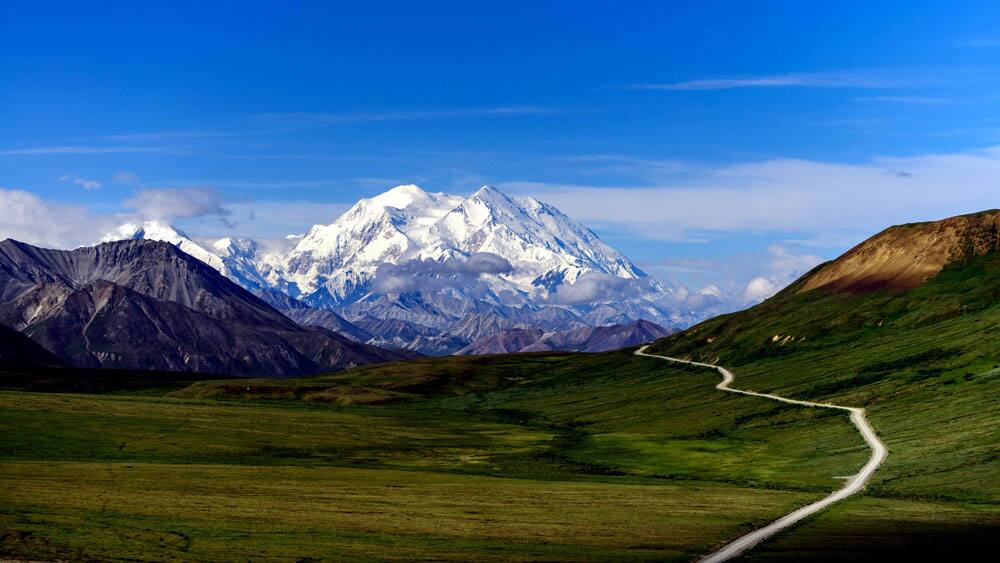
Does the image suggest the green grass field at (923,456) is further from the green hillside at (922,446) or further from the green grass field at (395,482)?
the green grass field at (395,482)

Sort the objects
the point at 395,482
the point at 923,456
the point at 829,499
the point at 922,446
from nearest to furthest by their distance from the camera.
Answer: the point at 829,499 < the point at 395,482 < the point at 923,456 < the point at 922,446

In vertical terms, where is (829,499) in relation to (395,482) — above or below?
below

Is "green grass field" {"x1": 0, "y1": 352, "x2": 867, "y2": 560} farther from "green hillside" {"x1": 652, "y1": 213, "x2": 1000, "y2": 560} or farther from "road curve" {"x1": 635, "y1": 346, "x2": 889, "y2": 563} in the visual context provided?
"green hillside" {"x1": 652, "y1": 213, "x2": 1000, "y2": 560}

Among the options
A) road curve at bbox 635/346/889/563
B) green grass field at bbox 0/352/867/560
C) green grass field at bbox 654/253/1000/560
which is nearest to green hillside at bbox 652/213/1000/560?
green grass field at bbox 654/253/1000/560

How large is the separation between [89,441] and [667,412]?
10305 cm

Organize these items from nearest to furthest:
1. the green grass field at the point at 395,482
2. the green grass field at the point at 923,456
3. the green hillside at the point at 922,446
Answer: the green grass field at the point at 395,482 < the green grass field at the point at 923,456 < the green hillside at the point at 922,446

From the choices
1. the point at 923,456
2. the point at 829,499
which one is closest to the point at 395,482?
the point at 829,499

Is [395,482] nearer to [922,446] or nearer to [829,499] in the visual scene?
[829,499]

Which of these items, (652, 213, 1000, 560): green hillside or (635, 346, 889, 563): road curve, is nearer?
(635, 346, 889, 563): road curve

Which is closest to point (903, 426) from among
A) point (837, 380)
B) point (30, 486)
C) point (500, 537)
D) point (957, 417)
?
point (957, 417)

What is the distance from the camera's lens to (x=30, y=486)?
80062mm

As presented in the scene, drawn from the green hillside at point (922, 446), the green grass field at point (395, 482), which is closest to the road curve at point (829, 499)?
the green hillside at point (922, 446)

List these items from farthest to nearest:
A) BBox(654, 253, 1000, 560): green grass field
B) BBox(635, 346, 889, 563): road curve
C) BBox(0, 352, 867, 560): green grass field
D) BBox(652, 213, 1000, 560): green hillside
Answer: BBox(652, 213, 1000, 560): green hillside, BBox(654, 253, 1000, 560): green grass field, BBox(635, 346, 889, 563): road curve, BBox(0, 352, 867, 560): green grass field

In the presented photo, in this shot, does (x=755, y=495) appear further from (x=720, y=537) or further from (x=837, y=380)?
(x=837, y=380)
